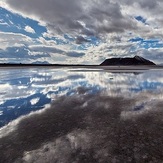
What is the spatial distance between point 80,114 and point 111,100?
11.9 ft

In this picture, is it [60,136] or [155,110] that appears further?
[155,110]

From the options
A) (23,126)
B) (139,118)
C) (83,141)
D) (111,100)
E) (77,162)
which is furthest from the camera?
(111,100)

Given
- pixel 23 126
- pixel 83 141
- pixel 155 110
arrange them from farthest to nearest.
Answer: pixel 155 110, pixel 23 126, pixel 83 141

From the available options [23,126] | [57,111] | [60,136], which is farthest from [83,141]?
[57,111]

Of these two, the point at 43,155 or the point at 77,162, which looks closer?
the point at 77,162

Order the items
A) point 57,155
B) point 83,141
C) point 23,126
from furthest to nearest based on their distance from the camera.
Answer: point 23,126 < point 83,141 < point 57,155

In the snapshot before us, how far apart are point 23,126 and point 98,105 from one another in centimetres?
459

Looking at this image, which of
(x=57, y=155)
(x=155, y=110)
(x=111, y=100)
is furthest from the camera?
(x=111, y=100)

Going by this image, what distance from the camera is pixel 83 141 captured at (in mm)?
5945

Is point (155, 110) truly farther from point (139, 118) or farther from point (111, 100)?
point (111, 100)

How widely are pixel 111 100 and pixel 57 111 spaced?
149 inches

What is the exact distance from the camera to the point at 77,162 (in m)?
4.66

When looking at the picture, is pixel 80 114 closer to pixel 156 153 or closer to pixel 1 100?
pixel 156 153

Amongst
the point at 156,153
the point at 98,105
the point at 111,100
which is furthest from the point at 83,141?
the point at 111,100
